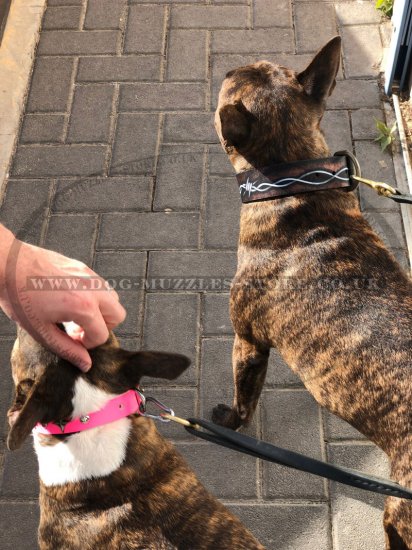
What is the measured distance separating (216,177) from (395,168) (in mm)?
1245

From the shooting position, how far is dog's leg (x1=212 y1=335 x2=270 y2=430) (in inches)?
145

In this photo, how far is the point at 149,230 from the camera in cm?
480

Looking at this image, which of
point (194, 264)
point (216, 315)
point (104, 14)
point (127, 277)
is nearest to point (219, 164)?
point (194, 264)

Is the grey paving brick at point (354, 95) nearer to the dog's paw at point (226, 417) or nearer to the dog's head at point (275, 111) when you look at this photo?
the dog's head at point (275, 111)

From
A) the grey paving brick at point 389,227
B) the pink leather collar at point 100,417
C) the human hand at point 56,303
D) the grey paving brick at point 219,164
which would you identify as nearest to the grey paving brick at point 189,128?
the grey paving brick at point 219,164

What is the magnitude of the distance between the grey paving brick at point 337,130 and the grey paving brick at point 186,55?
1031mm

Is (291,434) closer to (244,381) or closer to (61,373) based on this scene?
(244,381)

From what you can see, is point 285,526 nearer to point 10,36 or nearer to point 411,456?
point 411,456

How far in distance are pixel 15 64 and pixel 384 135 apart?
2.95 m

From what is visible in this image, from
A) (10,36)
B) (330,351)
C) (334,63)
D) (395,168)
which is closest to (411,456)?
(330,351)

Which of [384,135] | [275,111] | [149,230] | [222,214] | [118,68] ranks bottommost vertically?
[149,230]

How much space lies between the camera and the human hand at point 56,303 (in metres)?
2.75

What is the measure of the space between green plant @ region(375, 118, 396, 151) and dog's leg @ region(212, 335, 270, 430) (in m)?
2.10

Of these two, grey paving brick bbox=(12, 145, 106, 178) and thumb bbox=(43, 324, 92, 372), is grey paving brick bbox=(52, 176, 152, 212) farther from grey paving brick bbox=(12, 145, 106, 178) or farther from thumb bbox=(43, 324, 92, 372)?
thumb bbox=(43, 324, 92, 372)
